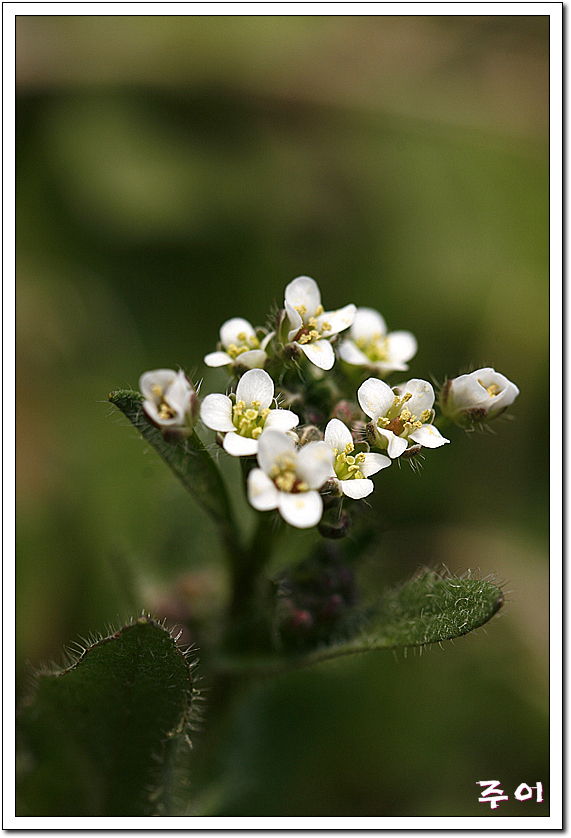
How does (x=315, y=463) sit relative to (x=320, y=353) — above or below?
below

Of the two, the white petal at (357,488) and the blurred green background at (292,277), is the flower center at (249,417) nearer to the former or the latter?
Result: the white petal at (357,488)

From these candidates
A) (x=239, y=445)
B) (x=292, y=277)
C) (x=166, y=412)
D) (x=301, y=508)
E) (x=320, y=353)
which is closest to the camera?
(x=301, y=508)

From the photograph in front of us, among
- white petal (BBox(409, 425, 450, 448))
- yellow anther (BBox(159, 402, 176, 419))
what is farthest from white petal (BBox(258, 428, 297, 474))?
white petal (BBox(409, 425, 450, 448))

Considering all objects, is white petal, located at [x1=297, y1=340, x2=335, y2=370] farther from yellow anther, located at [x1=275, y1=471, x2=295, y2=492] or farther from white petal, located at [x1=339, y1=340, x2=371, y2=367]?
yellow anther, located at [x1=275, y1=471, x2=295, y2=492]

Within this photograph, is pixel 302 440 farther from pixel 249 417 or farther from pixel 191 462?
pixel 191 462

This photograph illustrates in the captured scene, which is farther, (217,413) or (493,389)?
(493,389)

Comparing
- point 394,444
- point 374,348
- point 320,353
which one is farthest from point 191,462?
point 374,348
